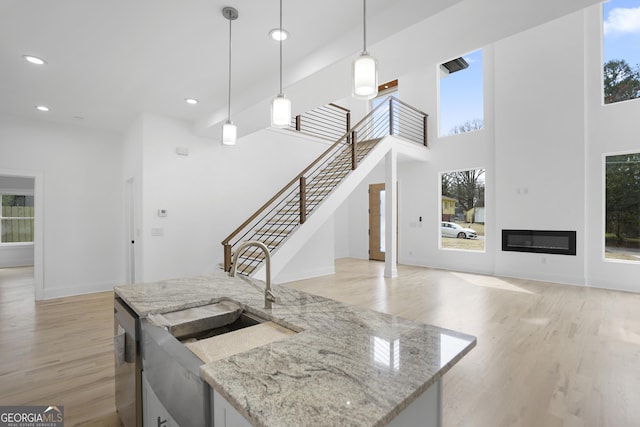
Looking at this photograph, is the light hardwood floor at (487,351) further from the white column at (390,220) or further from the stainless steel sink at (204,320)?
the stainless steel sink at (204,320)

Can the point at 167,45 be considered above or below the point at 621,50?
below

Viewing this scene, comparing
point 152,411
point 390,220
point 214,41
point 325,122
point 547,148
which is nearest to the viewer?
point 152,411

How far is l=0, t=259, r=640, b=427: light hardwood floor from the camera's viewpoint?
2078mm

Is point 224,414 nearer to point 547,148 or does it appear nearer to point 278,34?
point 278,34

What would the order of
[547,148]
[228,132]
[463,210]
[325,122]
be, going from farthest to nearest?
[325,122] < [463,210] < [547,148] < [228,132]

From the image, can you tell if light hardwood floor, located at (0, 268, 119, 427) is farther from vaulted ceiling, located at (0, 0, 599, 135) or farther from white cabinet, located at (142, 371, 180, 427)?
vaulted ceiling, located at (0, 0, 599, 135)

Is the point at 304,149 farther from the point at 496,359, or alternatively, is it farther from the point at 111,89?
the point at 496,359

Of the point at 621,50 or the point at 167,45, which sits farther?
the point at 621,50

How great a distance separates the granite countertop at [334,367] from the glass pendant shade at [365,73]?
1194 mm

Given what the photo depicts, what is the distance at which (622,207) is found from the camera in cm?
519

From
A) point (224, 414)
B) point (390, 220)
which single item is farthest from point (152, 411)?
point (390, 220)

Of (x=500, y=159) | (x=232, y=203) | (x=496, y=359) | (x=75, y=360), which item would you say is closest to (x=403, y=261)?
(x=500, y=159)

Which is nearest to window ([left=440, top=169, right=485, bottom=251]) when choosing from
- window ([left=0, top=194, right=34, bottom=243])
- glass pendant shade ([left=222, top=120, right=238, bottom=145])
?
glass pendant shade ([left=222, top=120, right=238, bottom=145])

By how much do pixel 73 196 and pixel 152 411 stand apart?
5203 mm
